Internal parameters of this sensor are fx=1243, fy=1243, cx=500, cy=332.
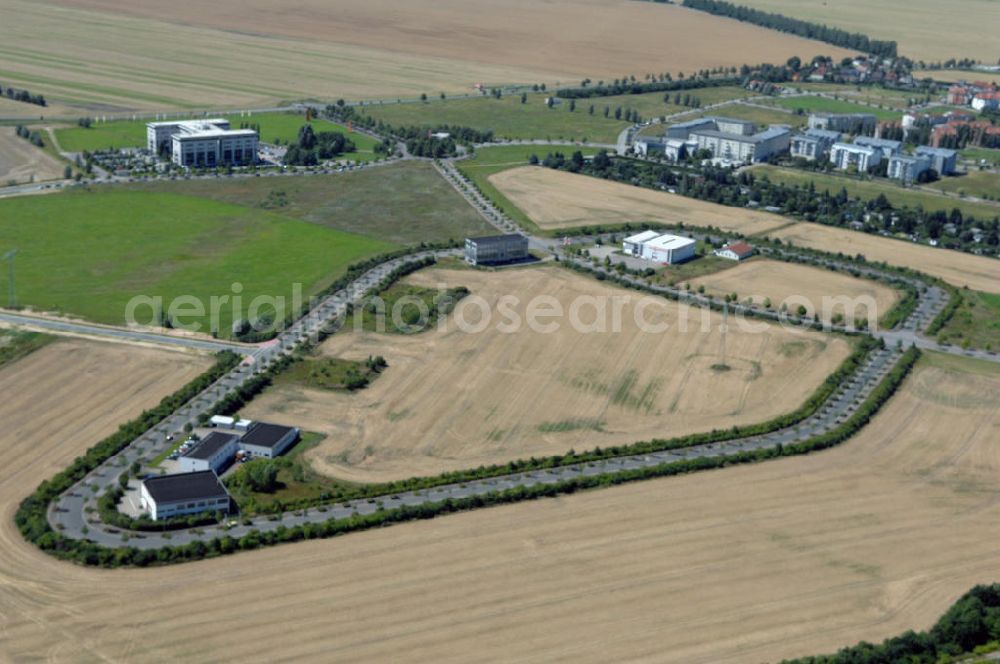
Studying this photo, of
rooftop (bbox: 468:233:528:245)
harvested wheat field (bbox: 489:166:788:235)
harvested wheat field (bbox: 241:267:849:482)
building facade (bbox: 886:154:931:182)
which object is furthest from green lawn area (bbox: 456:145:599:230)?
building facade (bbox: 886:154:931:182)

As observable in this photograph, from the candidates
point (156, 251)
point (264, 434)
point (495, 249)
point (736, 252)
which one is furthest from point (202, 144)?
point (264, 434)

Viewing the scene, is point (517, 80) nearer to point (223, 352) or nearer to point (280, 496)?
point (223, 352)

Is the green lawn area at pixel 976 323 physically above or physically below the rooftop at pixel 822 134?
below

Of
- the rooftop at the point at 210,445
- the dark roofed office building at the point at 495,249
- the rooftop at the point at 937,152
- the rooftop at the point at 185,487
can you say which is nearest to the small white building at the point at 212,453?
the rooftop at the point at 210,445

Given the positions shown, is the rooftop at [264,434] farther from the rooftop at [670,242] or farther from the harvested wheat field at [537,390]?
the rooftop at [670,242]

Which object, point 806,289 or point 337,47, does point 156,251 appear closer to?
point 806,289

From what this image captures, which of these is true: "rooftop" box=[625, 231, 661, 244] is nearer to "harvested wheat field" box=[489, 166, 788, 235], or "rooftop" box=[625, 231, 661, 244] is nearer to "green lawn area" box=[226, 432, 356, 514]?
"harvested wheat field" box=[489, 166, 788, 235]

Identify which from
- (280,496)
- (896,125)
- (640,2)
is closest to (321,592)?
(280,496)
